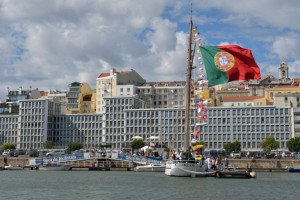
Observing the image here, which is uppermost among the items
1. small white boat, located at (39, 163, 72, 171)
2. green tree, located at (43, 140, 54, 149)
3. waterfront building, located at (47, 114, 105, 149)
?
waterfront building, located at (47, 114, 105, 149)

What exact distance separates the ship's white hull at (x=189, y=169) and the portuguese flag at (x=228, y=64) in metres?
10.1

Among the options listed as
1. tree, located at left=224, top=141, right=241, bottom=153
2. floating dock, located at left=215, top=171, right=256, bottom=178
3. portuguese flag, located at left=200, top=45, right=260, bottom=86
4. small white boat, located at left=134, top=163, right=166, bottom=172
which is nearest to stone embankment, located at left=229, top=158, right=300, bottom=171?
small white boat, located at left=134, top=163, right=166, bottom=172

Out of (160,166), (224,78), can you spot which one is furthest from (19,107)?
(224,78)

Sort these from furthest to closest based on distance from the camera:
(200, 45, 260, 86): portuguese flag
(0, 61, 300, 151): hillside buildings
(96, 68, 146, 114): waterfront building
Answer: (96, 68, 146, 114): waterfront building
(0, 61, 300, 151): hillside buildings
(200, 45, 260, 86): portuguese flag

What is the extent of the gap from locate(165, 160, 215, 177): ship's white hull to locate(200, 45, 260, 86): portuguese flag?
10.1 m

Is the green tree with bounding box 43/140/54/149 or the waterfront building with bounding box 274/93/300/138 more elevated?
the waterfront building with bounding box 274/93/300/138

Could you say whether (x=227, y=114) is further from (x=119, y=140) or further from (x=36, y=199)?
(x=36, y=199)

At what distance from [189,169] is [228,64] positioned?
12855 millimetres

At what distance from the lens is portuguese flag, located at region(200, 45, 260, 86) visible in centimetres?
5621

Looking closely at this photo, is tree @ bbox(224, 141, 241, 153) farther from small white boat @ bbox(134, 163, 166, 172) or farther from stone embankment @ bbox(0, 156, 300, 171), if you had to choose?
small white boat @ bbox(134, 163, 166, 172)

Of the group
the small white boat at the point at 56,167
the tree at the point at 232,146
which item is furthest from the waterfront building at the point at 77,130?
the small white boat at the point at 56,167

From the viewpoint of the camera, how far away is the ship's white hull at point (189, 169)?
61.9 metres

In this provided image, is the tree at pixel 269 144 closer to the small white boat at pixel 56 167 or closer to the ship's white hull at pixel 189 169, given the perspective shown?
the small white boat at pixel 56 167

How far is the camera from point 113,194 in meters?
44.1
